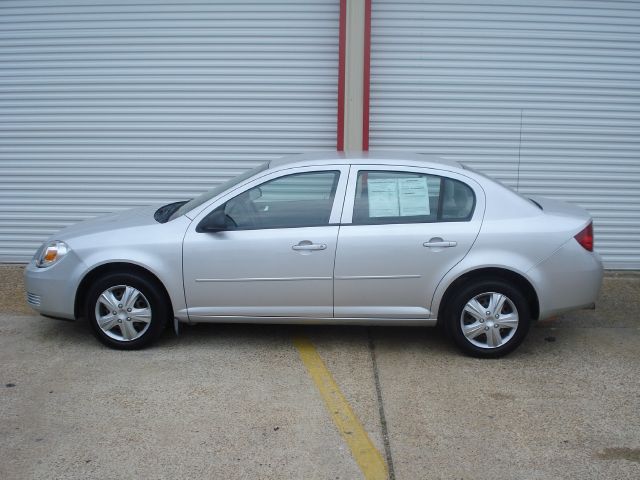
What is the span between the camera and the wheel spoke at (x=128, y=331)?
526 cm

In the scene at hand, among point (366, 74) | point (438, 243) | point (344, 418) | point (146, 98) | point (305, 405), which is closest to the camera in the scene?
point (344, 418)

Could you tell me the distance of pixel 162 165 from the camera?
8.02 m

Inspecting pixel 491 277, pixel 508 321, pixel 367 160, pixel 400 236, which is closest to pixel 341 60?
pixel 367 160

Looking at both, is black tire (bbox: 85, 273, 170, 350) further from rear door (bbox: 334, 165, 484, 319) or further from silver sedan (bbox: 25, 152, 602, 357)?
rear door (bbox: 334, 165, 484, 319)

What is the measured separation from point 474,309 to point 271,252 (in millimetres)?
1603

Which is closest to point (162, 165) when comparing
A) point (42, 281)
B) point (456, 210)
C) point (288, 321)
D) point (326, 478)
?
point (42, 281)

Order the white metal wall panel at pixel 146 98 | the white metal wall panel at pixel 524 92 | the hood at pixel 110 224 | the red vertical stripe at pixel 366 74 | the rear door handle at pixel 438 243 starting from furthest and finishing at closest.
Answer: the white metal wall panel at pixel 146 98, the white metal wall panel at pixel 524 92, the red vertical stripe at pixel 366 74, the hood at pixel 110 224, the rear door handle at pixel 438 243

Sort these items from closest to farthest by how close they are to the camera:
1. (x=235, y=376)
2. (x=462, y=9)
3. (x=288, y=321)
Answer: (x=235, y=376)
(x=288, y=321)
(x=462, y=9)

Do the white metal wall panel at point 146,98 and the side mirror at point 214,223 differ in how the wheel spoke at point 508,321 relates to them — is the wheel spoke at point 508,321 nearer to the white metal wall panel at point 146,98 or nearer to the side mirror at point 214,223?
the side mirror at point 214,223

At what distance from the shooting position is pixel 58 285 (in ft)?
17.2

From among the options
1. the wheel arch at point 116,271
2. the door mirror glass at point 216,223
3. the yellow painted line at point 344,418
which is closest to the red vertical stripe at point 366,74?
the door mirror glass at point 216,223

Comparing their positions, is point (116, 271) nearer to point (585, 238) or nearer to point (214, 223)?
point (214, 223)

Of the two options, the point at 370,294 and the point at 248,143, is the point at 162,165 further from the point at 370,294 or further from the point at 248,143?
the point at 370,294

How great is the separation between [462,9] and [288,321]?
445 cm
